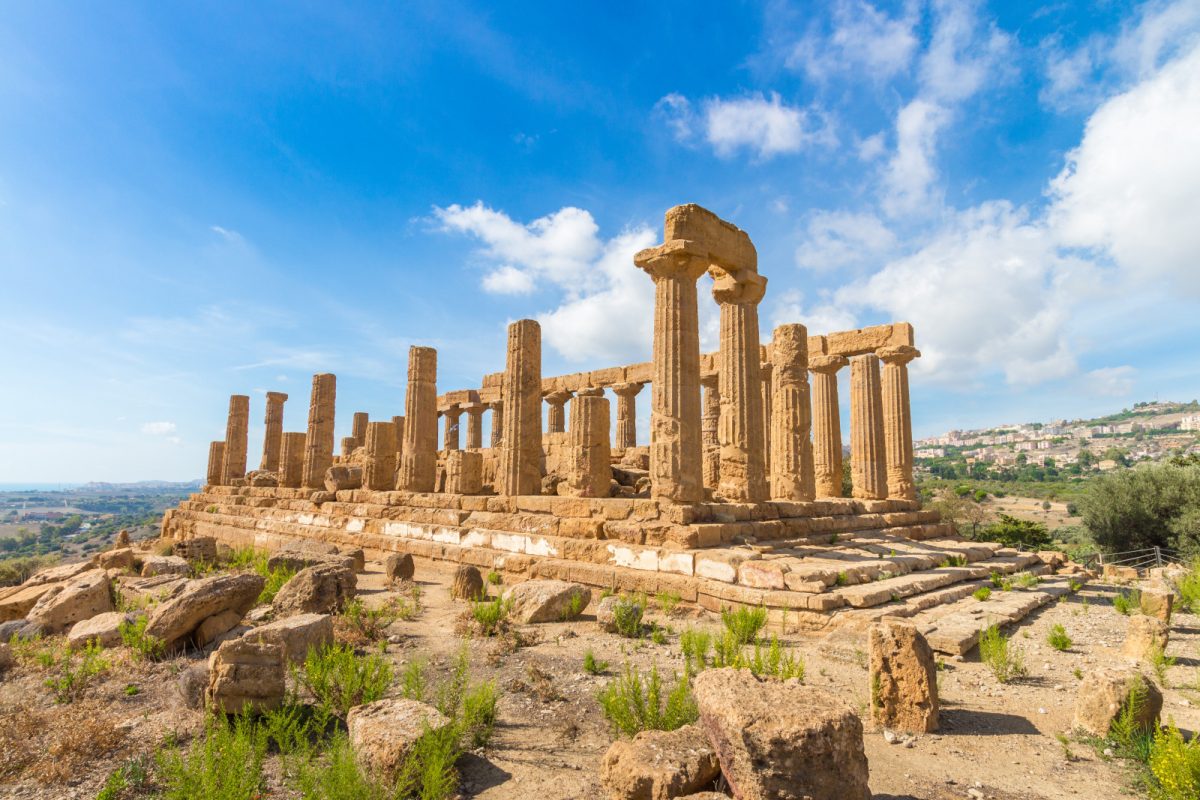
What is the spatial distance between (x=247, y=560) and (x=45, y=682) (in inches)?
289

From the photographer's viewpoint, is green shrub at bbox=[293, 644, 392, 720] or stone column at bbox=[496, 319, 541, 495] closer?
green shrub at bbox=[293, 644, 392, 720]

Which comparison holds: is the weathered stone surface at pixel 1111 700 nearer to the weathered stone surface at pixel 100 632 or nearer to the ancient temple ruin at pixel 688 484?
the ancient temple ruin at pixel 688 484

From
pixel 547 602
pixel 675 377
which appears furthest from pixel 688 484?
pixel 547 602

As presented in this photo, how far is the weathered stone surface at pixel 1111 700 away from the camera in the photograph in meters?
4.02

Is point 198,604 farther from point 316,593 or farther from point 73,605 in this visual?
point 73,605

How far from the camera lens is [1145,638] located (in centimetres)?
604

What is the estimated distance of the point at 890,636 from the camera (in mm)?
4465

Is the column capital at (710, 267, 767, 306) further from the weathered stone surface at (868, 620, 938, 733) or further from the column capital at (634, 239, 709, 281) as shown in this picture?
the weathered stone surface at (868, 620, 938, 733)

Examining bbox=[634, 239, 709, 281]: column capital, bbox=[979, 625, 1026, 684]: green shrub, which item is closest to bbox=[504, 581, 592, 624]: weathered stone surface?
bbox=[979, 625, 1026, 684]: green shrub

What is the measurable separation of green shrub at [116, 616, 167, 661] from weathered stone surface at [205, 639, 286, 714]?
237 centimetres

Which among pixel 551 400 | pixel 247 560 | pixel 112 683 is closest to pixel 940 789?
pixel 112 683

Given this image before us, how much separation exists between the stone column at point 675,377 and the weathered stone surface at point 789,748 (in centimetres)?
714

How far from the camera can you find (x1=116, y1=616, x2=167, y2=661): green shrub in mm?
6098

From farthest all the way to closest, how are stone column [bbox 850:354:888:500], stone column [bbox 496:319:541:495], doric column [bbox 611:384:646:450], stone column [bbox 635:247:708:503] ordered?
1. doric column [bbox 611:384:646:450]
2. stone column [bbox 850:354:888:500]
3. stone column [bbox 496:319:541:495]
4. stone column [bbox 635:247:708:503]
